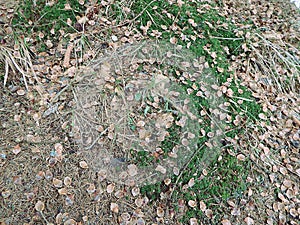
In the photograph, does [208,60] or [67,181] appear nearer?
[67,181]

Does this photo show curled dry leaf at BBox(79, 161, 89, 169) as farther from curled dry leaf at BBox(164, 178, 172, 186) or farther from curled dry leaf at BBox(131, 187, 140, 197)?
curled dry leaf at BBox(164, 178, 172, 186)

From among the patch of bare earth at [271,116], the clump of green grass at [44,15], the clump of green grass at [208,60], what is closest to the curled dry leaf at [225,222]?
the patch of bare earth at [271,116]

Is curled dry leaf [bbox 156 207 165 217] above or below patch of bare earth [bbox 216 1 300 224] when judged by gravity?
below

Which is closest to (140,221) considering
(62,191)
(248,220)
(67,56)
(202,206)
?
(202,206)

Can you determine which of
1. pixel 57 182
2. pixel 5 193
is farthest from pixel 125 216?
pixel 5 193

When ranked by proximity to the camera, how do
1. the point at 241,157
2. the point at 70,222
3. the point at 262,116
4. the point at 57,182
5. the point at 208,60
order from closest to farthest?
the point at 70,222 → the point at 57,182 → the point at 241,157 → the point at 262,116 → the point at 208,60

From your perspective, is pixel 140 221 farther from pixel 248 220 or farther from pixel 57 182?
pixel 248 220

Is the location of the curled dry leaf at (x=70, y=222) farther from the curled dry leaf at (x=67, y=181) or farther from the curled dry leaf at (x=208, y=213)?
the curled dry leaf at (x=208, y=213)

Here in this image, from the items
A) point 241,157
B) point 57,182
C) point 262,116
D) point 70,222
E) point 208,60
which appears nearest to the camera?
point 70,222

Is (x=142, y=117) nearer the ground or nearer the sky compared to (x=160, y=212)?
nearer the sky

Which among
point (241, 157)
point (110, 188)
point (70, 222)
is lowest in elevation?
point (70, 222)

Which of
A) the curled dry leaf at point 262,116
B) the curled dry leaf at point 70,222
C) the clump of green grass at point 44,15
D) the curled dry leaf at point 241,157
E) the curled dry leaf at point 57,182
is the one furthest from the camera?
the clump of green grass at point 44,15

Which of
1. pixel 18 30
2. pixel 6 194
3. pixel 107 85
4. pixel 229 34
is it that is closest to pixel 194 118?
pixel 107 85

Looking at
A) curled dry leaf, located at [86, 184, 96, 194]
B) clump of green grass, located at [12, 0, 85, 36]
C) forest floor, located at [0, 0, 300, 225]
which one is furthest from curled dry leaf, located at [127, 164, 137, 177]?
clump of green grass, located at [12, 0, 85, 36]
